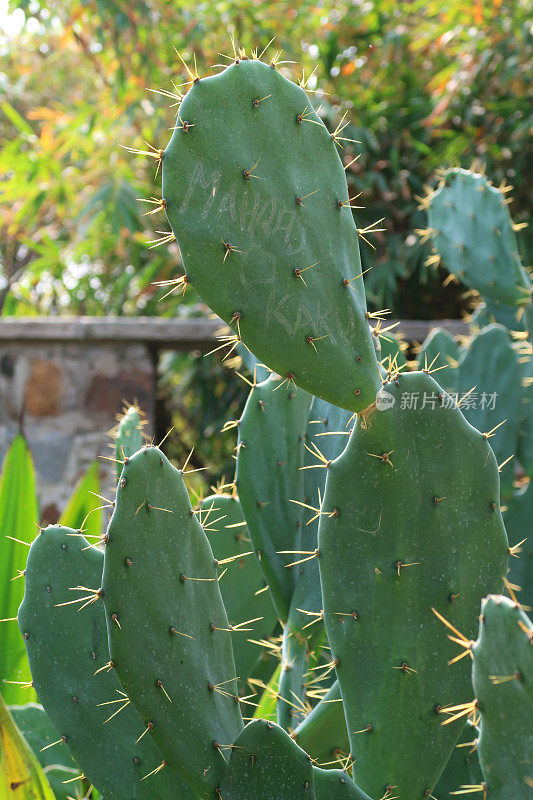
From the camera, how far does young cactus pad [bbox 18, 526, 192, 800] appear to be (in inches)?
35.3

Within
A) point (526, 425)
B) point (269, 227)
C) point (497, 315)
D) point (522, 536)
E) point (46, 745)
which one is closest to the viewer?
point (269, 227)

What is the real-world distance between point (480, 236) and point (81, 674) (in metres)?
1.31

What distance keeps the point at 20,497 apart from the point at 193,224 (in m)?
0.95

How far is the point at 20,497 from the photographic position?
152cm

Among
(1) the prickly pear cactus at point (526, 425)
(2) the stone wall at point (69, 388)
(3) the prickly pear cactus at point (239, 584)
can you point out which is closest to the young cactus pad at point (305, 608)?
(3) the prickly pear cactus at point (239, 584)

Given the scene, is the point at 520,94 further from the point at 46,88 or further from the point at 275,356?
the point at 46,88

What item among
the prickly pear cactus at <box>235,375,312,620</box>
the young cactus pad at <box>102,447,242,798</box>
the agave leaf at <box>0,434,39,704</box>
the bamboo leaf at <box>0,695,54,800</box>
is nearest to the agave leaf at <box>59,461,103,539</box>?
the agave leaf at <box>0,434,39,704</box>

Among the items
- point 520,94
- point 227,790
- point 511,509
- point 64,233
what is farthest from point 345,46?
point 227,790

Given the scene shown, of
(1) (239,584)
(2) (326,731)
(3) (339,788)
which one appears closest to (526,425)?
(1) (239,584)

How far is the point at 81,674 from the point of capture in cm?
94

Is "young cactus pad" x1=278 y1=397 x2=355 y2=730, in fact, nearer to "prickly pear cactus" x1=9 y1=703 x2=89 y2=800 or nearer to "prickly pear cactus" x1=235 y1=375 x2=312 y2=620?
"prickly pear cactus" x1=235 y1=375 x2=312 y2=620

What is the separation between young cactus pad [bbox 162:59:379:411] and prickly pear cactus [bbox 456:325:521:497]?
78 cm

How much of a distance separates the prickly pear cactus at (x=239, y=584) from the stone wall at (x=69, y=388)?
4.79 feet

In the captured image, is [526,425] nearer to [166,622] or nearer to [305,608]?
[305,608]
